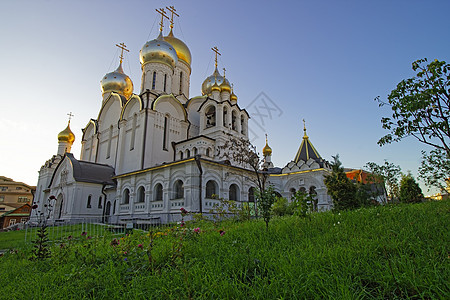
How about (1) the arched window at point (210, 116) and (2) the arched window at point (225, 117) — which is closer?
(2) the arched window at point (225, 117)

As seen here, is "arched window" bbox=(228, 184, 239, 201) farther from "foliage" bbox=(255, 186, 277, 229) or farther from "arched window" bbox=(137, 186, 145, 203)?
"foliage" bbox=(255, 186, 277, 229)

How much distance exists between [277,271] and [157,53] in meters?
25.2

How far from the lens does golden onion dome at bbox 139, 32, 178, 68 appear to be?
24672mm

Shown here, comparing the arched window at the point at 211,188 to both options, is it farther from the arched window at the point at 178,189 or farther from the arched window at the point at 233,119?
the arched window at the point at 233,119

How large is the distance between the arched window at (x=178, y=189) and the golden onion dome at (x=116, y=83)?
18.5 meters

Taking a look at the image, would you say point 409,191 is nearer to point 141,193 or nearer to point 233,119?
point 233,119

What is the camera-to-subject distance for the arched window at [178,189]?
1555 cm

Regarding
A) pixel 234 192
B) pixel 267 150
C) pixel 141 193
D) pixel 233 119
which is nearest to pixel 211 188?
pixel 234 192

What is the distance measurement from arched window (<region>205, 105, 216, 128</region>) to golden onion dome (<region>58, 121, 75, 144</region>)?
2066cm

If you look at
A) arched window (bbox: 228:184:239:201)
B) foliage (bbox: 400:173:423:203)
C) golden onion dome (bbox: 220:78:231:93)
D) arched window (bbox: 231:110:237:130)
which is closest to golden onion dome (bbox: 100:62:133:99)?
golden onion dome (bbox: 220:78:231:93)

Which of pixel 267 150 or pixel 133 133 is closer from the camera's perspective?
pixel 133 133

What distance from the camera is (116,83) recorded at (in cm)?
3000

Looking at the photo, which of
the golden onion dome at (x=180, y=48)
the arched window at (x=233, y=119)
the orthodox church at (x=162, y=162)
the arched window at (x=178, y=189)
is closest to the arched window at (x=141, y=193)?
the orthodox church at (x=162, y=162)

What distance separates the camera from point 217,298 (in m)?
2.31
